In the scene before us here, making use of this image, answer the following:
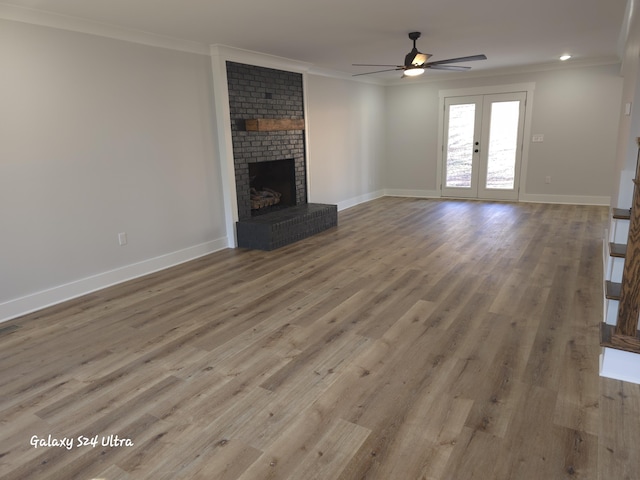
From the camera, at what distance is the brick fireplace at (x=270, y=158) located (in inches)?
201

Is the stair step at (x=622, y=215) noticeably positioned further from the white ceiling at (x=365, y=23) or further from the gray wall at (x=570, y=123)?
the gray wall at (x=570, y=123)

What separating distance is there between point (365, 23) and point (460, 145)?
478 cm

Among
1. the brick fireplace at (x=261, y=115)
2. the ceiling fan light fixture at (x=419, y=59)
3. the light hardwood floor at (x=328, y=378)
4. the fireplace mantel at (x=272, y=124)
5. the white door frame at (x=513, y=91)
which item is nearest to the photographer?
the light hardwood floor at (x=328, y=378)

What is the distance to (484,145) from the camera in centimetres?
788

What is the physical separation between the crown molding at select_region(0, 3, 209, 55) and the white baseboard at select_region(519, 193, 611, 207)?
616 cm

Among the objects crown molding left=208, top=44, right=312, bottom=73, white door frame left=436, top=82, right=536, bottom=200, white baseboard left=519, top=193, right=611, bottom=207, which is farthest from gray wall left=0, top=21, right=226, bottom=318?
white baseboard left=519, top=193, right=611, bottom=207

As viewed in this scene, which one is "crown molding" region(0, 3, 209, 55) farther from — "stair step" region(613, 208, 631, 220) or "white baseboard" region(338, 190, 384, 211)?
"stair step" region(613, 208, 631, 220)

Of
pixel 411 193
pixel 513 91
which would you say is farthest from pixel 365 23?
pixel 411 193

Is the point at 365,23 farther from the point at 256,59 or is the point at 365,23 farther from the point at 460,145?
the point at 460,145

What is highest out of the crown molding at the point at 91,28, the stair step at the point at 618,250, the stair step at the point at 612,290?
the crown molding at the point at 91,28

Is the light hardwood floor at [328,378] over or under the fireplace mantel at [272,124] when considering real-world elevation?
under

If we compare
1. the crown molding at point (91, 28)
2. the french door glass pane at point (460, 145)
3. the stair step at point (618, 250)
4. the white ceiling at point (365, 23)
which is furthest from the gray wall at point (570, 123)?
the crown molding at point (91, 28)

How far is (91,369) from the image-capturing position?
2549 mm

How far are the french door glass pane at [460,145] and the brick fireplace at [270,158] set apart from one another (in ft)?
11.0
